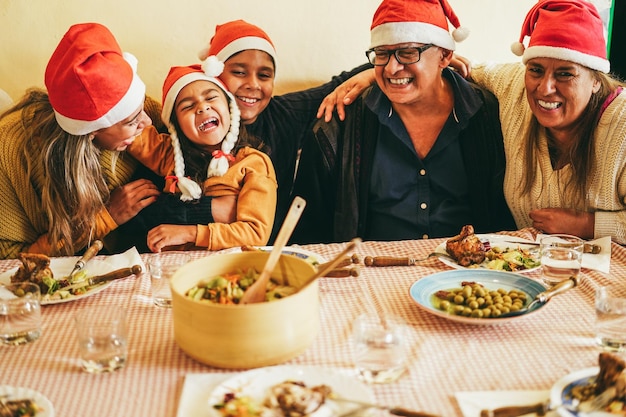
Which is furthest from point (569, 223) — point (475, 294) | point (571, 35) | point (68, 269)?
→ point (68, 269)

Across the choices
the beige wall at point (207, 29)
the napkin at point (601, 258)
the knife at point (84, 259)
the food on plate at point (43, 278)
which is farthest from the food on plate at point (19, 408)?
the beige wall at point (207, 29)

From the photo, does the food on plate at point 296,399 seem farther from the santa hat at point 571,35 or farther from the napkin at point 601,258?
the santa hat at point 571,35

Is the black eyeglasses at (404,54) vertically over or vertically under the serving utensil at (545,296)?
over

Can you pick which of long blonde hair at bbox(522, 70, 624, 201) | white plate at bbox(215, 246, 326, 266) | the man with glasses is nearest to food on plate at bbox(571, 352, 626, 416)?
white plate at bbox(215, 246, 326, 266)

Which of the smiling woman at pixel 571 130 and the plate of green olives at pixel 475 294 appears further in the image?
the smiling woman at pixel 571 130

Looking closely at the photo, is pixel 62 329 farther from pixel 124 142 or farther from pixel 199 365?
pixel 124 142

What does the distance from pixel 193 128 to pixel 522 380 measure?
4.91ft

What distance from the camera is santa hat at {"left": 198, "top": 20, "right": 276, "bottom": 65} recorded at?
246cm

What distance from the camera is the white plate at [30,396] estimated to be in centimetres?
106

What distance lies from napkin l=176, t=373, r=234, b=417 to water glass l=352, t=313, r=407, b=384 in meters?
0.26

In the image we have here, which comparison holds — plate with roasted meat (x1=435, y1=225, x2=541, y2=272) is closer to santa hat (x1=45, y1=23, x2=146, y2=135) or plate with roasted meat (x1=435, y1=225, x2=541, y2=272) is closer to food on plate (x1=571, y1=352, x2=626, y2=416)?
food on plate (x1=571, y1=352, x2=626, y2=416)

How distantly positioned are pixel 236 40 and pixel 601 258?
1567 millimetres

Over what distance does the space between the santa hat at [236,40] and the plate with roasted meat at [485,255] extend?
3.88 ft

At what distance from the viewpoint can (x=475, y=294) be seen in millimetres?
1465
